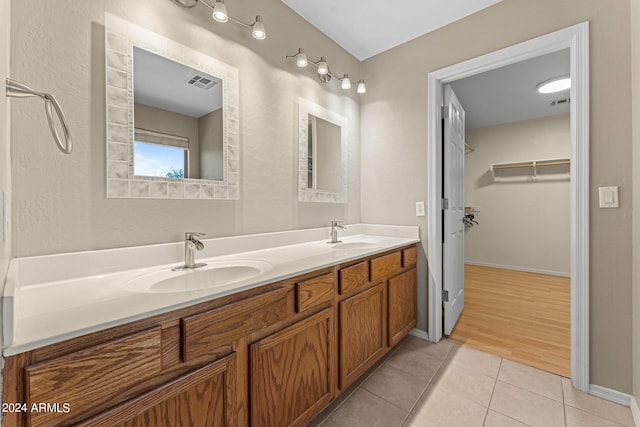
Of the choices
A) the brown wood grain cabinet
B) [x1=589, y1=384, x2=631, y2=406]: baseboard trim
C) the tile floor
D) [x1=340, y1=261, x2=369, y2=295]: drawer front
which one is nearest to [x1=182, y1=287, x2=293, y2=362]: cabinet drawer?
the brown wood grain cabinet

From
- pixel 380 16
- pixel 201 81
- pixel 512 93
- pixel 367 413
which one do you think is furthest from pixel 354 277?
pixel 512 93

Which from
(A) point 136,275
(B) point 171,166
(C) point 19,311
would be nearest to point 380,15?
(B) point 171,166

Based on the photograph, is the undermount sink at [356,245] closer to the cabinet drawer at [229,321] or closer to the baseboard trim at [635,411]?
the cabinet drawer at [229,321]

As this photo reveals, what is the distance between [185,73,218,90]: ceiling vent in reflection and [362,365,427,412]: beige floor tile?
190 cm

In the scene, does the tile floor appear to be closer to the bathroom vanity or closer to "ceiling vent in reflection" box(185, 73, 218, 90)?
the bathroom vanity

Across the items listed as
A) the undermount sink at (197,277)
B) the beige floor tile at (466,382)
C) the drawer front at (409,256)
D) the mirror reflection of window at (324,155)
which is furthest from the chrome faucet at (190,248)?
the beige floor tile at (466,382)

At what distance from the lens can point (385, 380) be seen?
163 centimetres

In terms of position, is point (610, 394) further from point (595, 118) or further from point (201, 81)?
point (201, 81)

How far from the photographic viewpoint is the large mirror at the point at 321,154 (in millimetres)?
1941

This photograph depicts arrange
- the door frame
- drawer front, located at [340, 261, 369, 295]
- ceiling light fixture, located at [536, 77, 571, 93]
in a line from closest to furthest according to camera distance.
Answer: drawer front, located at [340, 261, 369, 295] < the door frame < ceiling light fixture, located at [536, 77, 571, 93]

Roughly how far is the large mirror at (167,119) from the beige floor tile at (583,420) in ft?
6.82

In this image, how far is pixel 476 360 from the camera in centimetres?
184

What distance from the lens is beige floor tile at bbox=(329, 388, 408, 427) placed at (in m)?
1.31

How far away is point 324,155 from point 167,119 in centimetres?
113
